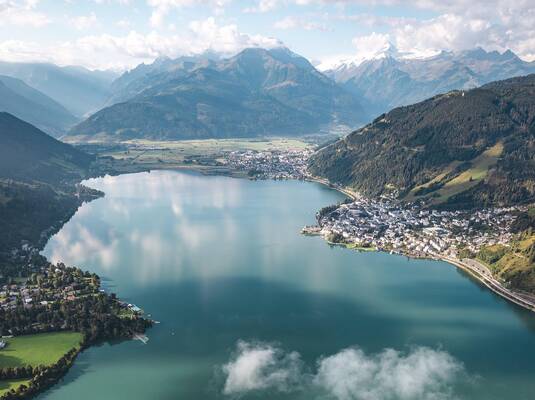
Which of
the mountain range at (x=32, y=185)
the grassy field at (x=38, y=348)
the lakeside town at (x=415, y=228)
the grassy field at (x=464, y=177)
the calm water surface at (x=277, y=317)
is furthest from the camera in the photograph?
the grassy field at (x=464, y=177)

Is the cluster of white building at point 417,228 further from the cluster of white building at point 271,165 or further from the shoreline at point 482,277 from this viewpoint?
the cluster of white building at point 271,165

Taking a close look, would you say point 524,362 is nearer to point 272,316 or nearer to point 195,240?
point 272,316

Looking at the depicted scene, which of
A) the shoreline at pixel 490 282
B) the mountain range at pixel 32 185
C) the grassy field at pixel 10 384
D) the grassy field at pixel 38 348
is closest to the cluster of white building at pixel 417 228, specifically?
the shoreline at pixel 490 282

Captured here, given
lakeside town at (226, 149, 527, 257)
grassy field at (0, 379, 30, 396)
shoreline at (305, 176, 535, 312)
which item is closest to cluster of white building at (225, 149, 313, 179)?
lakeside town at (226, 149, 527, 257)

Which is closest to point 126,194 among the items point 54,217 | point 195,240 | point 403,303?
point 54,217

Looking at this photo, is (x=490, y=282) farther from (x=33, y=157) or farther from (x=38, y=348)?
(x=33, y=157)

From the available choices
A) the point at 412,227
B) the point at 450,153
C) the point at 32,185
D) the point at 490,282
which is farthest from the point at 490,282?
the point at 32,185
